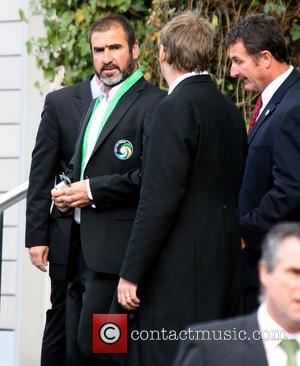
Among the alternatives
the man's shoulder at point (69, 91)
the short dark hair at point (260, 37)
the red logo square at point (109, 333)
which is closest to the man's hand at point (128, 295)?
the red logo square at point (109, 333)

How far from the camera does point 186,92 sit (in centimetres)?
559

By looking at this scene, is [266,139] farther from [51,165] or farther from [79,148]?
[51,165]

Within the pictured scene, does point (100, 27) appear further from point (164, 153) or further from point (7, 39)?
point (7, 39)

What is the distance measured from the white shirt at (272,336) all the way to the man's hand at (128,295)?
5.93 ft

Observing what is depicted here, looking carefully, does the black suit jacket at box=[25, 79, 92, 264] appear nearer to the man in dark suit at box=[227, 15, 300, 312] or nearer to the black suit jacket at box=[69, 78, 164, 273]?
the black suit jacket at box=[69, 78, 164, 273]

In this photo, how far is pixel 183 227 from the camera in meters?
5.52

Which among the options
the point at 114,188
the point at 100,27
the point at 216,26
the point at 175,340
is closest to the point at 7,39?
the point at 216,26

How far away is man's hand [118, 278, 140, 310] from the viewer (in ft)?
18.1

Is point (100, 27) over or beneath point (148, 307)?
over

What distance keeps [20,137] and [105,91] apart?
3625mm

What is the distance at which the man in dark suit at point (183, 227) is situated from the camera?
5.46m

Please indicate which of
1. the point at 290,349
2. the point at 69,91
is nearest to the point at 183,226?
the point at 69,91

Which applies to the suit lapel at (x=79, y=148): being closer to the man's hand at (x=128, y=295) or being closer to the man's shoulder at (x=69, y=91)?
the man's shoulder at (x=69, y=91)

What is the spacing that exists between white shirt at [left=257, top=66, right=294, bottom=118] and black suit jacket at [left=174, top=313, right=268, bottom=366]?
2313 mm
